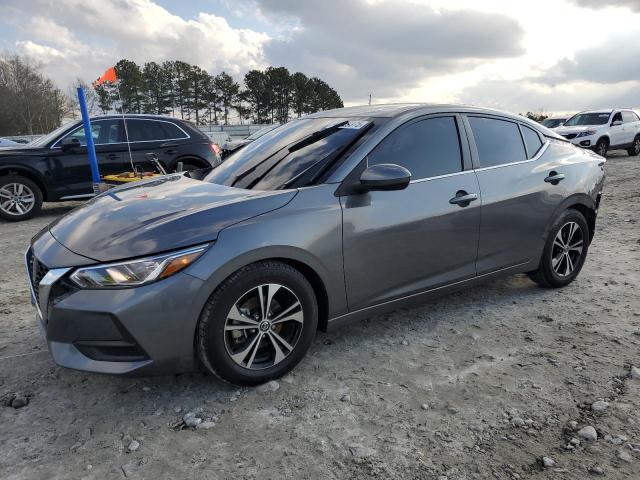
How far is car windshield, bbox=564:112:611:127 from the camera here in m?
16.5

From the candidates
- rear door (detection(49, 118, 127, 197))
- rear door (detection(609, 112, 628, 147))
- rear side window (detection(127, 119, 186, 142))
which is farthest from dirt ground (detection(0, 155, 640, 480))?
rear door (detection(609, 112, 628, 147))

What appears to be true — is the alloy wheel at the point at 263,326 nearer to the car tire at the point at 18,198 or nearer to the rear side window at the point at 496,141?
the rear side window at the point at 496,141

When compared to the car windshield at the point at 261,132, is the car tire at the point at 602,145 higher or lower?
lower

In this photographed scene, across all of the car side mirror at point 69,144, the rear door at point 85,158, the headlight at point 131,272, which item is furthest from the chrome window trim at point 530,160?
the car side mirror at point 69,144

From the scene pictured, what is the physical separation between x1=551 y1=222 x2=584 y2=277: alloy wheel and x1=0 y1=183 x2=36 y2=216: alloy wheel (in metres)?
7.63

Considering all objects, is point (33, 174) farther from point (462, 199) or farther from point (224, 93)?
point (224, 93)

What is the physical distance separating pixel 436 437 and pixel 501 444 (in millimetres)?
301

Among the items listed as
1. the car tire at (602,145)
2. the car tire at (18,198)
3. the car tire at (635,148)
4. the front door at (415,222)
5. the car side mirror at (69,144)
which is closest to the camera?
the front door at (415,222)

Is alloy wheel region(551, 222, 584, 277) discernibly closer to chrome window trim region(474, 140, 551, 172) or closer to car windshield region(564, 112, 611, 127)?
chrome window trim region(474, 140, 551, 172)

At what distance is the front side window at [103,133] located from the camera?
7.96 meters

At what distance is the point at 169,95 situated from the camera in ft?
188

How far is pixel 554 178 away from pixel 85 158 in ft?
23.2

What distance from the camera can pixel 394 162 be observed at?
3.17 metres

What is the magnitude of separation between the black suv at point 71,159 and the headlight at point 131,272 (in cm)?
572
